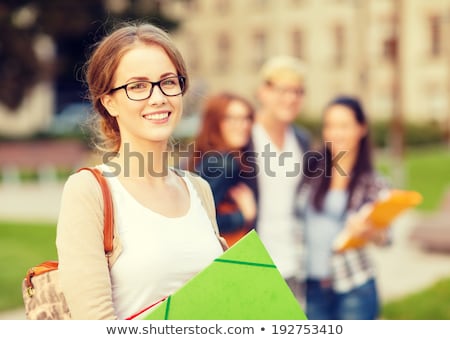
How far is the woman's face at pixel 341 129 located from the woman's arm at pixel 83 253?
89.5 inches

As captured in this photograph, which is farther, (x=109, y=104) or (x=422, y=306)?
(x=422, y=306)

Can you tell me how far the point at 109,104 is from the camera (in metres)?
1.54

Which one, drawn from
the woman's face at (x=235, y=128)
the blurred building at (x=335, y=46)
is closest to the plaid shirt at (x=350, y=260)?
the woman's face at (x=235, y=128)

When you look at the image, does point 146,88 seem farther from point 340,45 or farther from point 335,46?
point 335,46

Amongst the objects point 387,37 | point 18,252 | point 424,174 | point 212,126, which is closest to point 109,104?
point 212,126

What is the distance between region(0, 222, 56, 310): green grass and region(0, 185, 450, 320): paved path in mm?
510

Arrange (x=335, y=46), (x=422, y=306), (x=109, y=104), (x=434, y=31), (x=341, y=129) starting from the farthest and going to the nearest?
(x=335, y=46) < (x=434, y=31) < (x=422, y=306) < (x=341, y=129) < (x=109, y=104)

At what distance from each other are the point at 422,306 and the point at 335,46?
27.1 meters

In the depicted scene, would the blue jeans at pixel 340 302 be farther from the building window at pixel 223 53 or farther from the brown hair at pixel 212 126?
the building window at pixel 223 53

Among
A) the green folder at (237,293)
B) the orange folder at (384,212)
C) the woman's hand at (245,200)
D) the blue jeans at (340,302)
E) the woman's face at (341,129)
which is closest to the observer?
A: the green folder at (237,293)

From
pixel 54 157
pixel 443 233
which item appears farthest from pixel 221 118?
pixel 54 157

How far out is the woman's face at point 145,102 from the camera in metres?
1.48

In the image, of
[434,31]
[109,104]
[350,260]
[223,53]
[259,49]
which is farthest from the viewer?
[259,49]

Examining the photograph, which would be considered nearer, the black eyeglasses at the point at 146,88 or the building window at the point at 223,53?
the black eyeglasses at the point at 146,88
